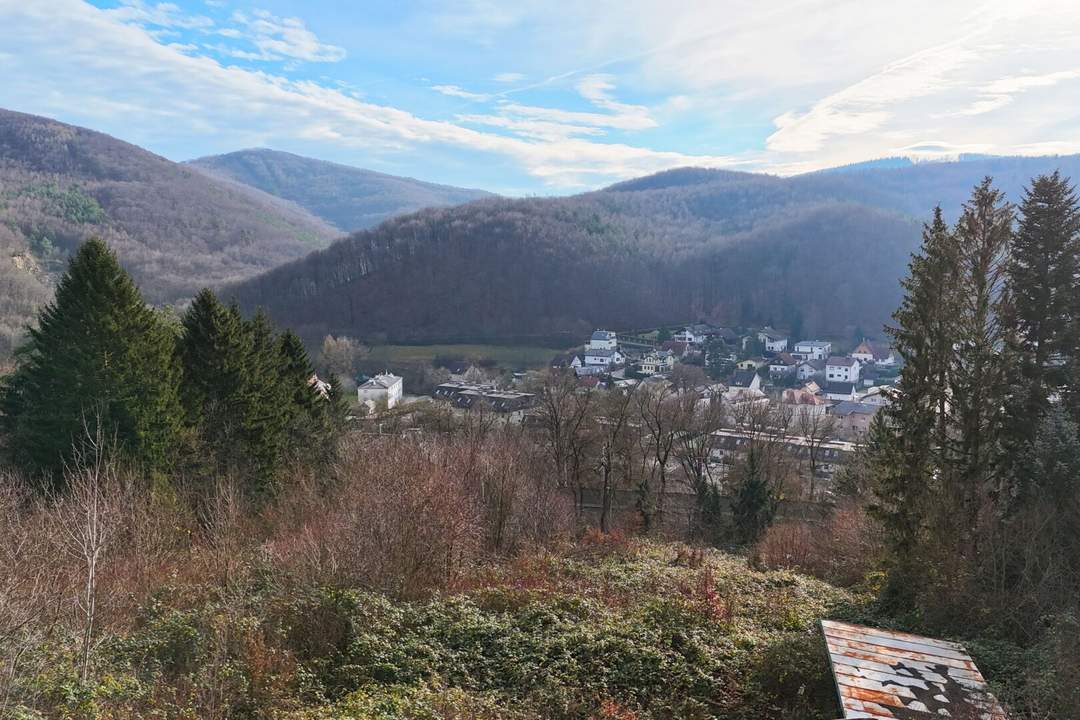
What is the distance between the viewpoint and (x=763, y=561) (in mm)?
16109

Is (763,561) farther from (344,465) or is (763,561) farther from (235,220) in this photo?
(235,220)

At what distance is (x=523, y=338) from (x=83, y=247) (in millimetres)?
70468

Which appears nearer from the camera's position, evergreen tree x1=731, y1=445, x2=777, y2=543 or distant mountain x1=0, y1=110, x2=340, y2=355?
evergreen tree x1=731, y1=445, x2=777, y2=543

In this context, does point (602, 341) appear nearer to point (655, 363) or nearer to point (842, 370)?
point (655, 363)

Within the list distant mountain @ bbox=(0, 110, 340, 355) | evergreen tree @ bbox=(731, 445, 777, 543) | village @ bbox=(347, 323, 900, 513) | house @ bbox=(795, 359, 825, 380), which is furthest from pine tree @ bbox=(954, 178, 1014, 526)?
distant mountain @ bbox=(0, 110, 340, 355)

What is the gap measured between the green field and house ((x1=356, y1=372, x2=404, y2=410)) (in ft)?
41.9

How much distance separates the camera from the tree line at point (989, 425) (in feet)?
32.4

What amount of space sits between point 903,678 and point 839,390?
207 ft

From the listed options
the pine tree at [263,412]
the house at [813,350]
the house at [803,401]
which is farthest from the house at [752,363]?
the pine tree at [263,412]

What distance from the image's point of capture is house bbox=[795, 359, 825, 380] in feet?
235

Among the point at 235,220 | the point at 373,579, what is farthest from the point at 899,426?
the point at 235,220

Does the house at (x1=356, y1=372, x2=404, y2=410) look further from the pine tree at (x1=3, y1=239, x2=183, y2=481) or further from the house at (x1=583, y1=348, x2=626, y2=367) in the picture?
the pine tree at (x1=3, y1=239, x2=183, y2=481)

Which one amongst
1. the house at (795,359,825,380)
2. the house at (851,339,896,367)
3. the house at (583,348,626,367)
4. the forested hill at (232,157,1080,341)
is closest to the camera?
the house at (795,359,825,380)

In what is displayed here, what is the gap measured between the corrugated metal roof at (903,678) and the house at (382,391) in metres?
44.7
